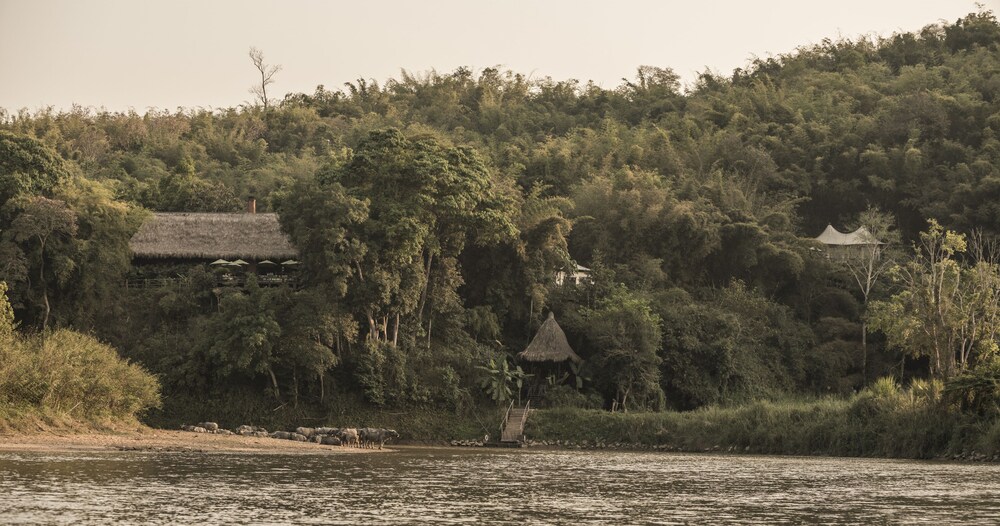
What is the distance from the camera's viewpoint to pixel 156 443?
3622 cm

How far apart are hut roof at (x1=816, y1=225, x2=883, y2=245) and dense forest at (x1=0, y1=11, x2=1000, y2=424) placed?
835 millimetres

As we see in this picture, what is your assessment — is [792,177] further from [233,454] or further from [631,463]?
[233,454]

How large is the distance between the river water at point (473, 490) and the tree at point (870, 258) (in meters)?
16.5

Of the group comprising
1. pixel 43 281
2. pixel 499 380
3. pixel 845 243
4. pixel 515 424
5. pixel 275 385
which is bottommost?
pixel 515 424

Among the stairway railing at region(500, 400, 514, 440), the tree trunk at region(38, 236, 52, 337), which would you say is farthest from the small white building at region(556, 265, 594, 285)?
the tree trunk at region(38, 236, 52, 337)

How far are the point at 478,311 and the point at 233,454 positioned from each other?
1580cm

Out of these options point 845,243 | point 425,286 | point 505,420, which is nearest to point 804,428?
point 505,420

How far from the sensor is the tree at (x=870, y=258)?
5162 cm

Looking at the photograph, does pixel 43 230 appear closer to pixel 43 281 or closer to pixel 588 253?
pixel 43 281

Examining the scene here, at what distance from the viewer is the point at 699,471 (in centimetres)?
3262

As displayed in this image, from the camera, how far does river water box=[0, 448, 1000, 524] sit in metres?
21.6

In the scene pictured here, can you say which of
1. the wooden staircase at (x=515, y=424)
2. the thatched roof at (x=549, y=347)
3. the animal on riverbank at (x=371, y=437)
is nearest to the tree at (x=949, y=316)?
the thatched roof at (x=549, y=347)

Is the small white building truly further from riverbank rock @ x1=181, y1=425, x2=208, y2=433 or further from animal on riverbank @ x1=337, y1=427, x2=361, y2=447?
riverbank rock @ x1=181, y1=425, x2=208, y2=433

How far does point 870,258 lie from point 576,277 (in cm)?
1141
